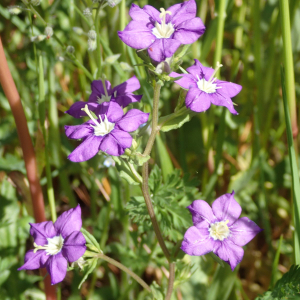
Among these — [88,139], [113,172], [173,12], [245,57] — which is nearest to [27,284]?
[113,172]

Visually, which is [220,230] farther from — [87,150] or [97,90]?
[97,90]

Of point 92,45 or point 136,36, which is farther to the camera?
point 92,45

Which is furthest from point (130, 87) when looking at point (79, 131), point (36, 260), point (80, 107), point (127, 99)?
point (36, 260)

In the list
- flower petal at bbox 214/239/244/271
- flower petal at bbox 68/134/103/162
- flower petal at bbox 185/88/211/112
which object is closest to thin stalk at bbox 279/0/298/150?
flower petal at bbox 185/88/211/112

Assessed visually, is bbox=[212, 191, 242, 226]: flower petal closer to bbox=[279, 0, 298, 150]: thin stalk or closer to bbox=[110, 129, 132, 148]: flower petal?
bbox=[110, 129, 132, 148]: flower petal

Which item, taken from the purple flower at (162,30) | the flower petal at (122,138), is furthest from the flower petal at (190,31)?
the flower petal at (122,138)

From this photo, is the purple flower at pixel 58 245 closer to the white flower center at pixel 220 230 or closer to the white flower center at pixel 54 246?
the white flower center at pixel 54 246

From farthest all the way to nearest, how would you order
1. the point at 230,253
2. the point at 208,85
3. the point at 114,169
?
the point at 114,169 → the point at 208,85 → the point at 230,253
